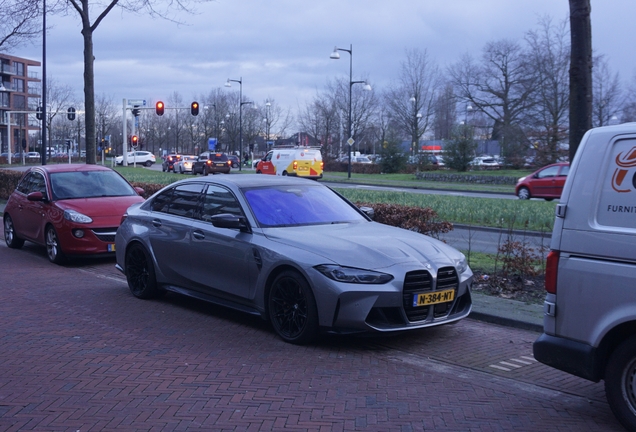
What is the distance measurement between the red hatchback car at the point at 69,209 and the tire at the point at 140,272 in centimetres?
262

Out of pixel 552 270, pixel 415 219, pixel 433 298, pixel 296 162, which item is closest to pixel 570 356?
pixel 552 270

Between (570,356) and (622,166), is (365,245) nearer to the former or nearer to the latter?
(570,356)

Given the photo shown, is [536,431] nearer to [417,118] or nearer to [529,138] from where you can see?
[529,138]

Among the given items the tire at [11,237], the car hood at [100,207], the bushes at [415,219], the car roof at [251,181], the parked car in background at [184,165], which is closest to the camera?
the car roof at [251,181]

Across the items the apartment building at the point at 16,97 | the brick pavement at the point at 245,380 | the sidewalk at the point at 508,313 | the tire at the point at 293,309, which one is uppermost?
the apartment building at the point at 16,97

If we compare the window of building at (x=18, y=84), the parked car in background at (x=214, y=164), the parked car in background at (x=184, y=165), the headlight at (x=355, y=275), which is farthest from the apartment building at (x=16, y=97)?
the headlight at (x=355, y=275)

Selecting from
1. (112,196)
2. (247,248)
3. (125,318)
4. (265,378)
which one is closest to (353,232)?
(247,248)

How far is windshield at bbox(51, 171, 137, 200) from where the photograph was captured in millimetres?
12289

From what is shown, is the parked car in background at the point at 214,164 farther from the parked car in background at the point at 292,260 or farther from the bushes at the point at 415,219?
the parked car in background at the point at 292,260

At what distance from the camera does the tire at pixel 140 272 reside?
28.2 feet

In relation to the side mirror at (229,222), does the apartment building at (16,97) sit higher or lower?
higher

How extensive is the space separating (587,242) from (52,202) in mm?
9710

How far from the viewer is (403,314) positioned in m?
6.27

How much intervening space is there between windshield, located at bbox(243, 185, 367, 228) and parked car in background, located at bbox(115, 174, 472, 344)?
0.04 feet
